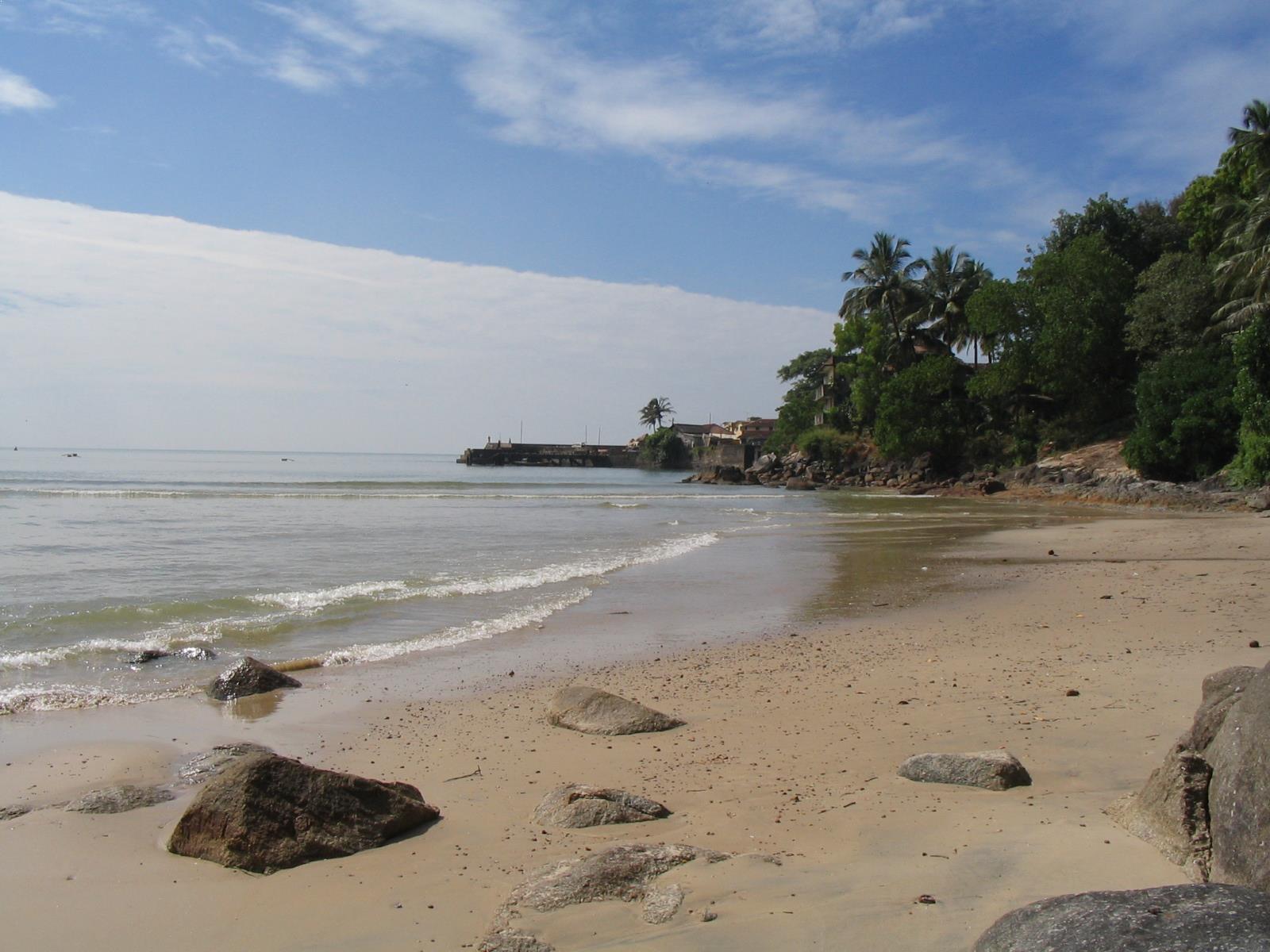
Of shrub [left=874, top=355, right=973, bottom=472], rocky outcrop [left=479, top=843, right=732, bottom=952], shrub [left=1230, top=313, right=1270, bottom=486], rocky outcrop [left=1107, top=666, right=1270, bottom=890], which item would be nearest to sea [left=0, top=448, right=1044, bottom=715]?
rocky outcrop [left=479, top=843, right=732, bottom=952]

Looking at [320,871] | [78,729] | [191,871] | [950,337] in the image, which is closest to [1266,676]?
[320,871]

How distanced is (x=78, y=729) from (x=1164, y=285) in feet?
137

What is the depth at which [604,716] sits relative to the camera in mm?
6617

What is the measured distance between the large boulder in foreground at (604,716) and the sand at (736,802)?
0.16m

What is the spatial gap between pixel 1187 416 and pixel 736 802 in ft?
113


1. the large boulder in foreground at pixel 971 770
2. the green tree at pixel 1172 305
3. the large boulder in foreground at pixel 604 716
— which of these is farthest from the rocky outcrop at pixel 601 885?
the green tree at pixel 1172 305

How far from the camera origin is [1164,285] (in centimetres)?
3769

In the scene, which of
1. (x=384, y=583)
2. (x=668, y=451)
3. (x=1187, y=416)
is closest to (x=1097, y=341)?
(x=1187, y=416)

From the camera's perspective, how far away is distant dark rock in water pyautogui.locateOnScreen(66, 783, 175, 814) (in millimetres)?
5207

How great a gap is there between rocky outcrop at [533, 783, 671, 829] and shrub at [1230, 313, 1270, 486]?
29695mm

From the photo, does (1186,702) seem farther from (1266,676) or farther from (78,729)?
(78,729)

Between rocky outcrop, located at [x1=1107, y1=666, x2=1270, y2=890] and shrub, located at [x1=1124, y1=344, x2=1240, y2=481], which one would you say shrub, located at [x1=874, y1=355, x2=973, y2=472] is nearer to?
shrub, located at [x1=1124, y1=344, x2=1240, y2=481]

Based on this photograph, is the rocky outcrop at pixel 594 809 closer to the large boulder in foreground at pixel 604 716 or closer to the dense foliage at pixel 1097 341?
the large boulder in foreground at pixel 604 716

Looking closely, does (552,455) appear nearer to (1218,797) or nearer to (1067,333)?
(1067,333)
